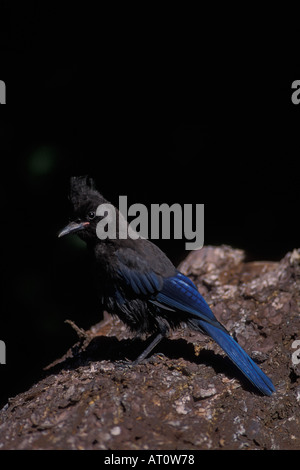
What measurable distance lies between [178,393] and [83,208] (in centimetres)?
158

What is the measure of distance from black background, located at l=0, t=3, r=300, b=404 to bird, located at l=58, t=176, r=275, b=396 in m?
1.13

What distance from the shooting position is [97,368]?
366 centimetres

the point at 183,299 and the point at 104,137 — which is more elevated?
the point at 104,137

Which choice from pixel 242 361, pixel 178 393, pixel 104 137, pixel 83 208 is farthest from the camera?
pixel 104 137

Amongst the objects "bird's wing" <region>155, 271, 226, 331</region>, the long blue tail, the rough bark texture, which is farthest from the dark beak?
the long blue tail

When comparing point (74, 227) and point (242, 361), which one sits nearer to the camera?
point (242, 361)

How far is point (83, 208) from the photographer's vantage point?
13.5ft

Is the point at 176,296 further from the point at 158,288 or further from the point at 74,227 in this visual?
the point at 74,227

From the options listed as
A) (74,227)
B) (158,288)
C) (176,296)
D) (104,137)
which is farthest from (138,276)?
(104,137)

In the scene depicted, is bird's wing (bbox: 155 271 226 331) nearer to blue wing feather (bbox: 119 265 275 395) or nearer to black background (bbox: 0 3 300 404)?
blue wing feather (bbox: 119 265 275 395)

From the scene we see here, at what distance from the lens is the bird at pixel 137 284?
13.0ft

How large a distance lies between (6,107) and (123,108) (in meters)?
1.20

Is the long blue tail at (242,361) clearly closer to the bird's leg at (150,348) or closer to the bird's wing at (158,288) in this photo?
the bird's wing at (158,288)

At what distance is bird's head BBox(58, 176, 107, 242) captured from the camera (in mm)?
4090
